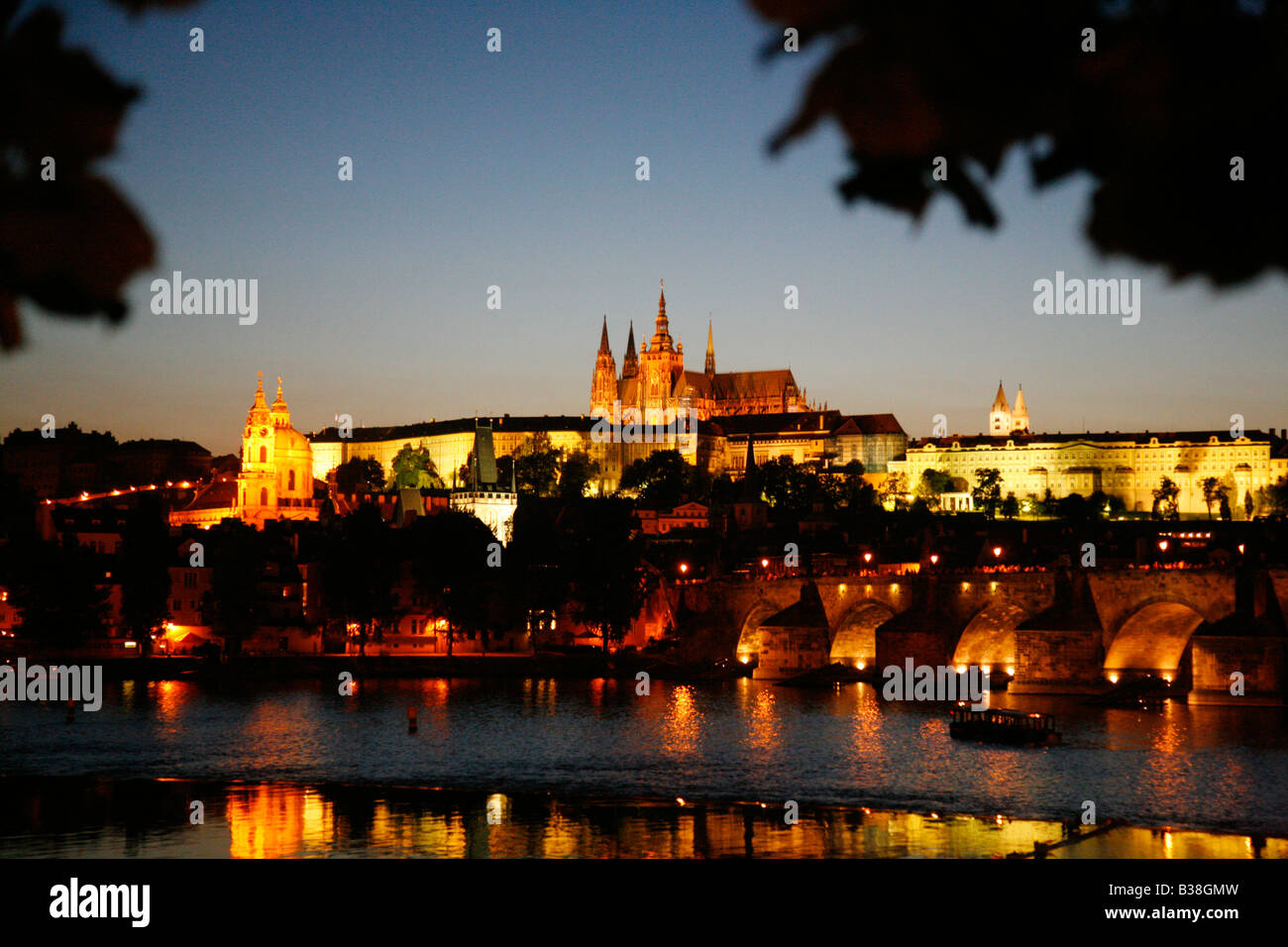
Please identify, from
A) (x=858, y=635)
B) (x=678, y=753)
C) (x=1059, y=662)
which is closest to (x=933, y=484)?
(x=858, y=635)

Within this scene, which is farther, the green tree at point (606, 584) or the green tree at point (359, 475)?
the green tree at point (359, 475)

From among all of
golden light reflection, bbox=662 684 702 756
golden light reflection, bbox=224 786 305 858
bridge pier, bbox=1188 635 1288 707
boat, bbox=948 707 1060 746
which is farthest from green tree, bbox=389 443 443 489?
golden light reflection, bbox=224 786 305 858

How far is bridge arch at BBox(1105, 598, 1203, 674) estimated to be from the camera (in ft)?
140

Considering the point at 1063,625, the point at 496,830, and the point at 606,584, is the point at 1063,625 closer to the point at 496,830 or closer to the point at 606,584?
the point at 606,584

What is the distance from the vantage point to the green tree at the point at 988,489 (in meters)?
124

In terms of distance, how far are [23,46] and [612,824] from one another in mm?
21089

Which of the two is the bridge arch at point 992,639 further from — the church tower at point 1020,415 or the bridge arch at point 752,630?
the church tower at point 1020,415

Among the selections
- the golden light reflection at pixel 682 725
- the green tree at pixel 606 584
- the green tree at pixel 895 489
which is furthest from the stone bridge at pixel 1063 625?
the green tree at pixel 895 489

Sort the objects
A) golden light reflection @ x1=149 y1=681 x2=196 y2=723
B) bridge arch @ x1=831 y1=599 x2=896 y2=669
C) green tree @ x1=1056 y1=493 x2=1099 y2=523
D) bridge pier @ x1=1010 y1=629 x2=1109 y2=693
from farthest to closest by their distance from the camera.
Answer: green tree @ x1=1056 y1=493 x2=1099 y2=523 → bridge arch @ x1=831 y1=599 x2=896 y2=669 → bridge pier @ x1=1010 y1=629 x2=1109 y2=693 → golden light reflection @ x1=149 y1=681 x2=196 y2=723

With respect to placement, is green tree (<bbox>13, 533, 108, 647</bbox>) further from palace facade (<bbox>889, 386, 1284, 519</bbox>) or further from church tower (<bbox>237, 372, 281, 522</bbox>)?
palace facade (<bbox>889, 386, 1284, 519</bbox>)

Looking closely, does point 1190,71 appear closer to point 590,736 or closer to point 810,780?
point 810,780

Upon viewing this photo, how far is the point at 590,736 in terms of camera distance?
117ft

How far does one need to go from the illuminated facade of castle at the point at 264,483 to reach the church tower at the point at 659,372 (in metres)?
61.7

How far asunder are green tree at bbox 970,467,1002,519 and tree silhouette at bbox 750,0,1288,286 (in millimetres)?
120757
